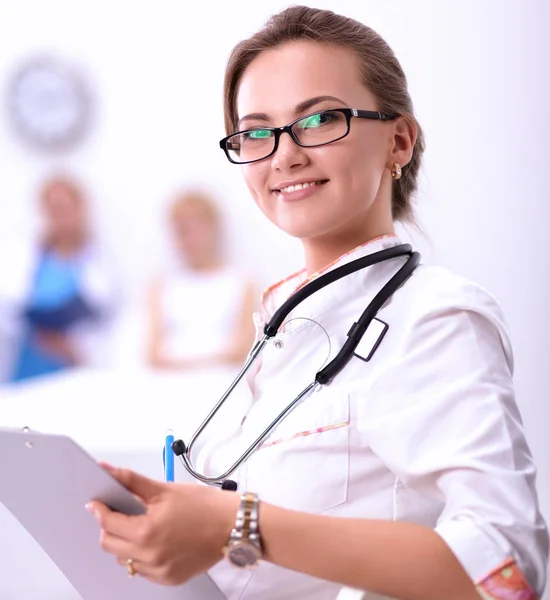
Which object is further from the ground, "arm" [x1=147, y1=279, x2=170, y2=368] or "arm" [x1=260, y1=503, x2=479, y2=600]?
"arm" [x1=260, y1=503, x2=479, y2=600]

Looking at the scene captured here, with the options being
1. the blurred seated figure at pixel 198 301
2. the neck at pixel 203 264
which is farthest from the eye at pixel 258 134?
the neck at pixel 203 264

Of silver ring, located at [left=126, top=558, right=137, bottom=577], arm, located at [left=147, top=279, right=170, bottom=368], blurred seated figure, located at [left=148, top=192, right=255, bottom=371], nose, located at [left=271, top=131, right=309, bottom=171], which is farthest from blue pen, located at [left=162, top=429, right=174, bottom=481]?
arm, located at [left=147, top=279, right=170, bottom=368]

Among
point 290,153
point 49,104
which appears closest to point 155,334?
point 49,104

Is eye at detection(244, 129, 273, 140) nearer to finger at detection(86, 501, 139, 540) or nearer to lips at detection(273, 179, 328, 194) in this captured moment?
lips at detection(273, 179, 328, 194)

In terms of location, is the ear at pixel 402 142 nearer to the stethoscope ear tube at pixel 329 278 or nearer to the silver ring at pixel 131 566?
the stethoscope ear tube at pixel 329 278

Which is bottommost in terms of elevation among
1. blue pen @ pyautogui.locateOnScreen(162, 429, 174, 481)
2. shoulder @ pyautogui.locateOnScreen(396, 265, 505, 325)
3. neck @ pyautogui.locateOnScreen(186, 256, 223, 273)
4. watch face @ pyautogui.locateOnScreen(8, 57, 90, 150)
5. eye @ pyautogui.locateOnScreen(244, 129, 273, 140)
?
neck @ pyautogui.locateOnScreen(186, 256, 223, 273)

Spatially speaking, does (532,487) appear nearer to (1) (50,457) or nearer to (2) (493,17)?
(1) (50,457)

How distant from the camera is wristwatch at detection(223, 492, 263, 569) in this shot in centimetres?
78

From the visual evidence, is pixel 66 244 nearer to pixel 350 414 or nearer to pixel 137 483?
pixel 350 414

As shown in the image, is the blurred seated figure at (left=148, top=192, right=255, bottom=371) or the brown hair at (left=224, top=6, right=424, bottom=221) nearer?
the brown hair at (left=224, top=6, right=424, bottom=221)

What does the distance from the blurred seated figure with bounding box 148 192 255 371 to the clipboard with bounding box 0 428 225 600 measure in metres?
3.22

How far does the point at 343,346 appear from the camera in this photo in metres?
1.03

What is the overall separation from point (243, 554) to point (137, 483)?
13 cm

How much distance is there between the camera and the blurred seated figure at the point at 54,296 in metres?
4.94
